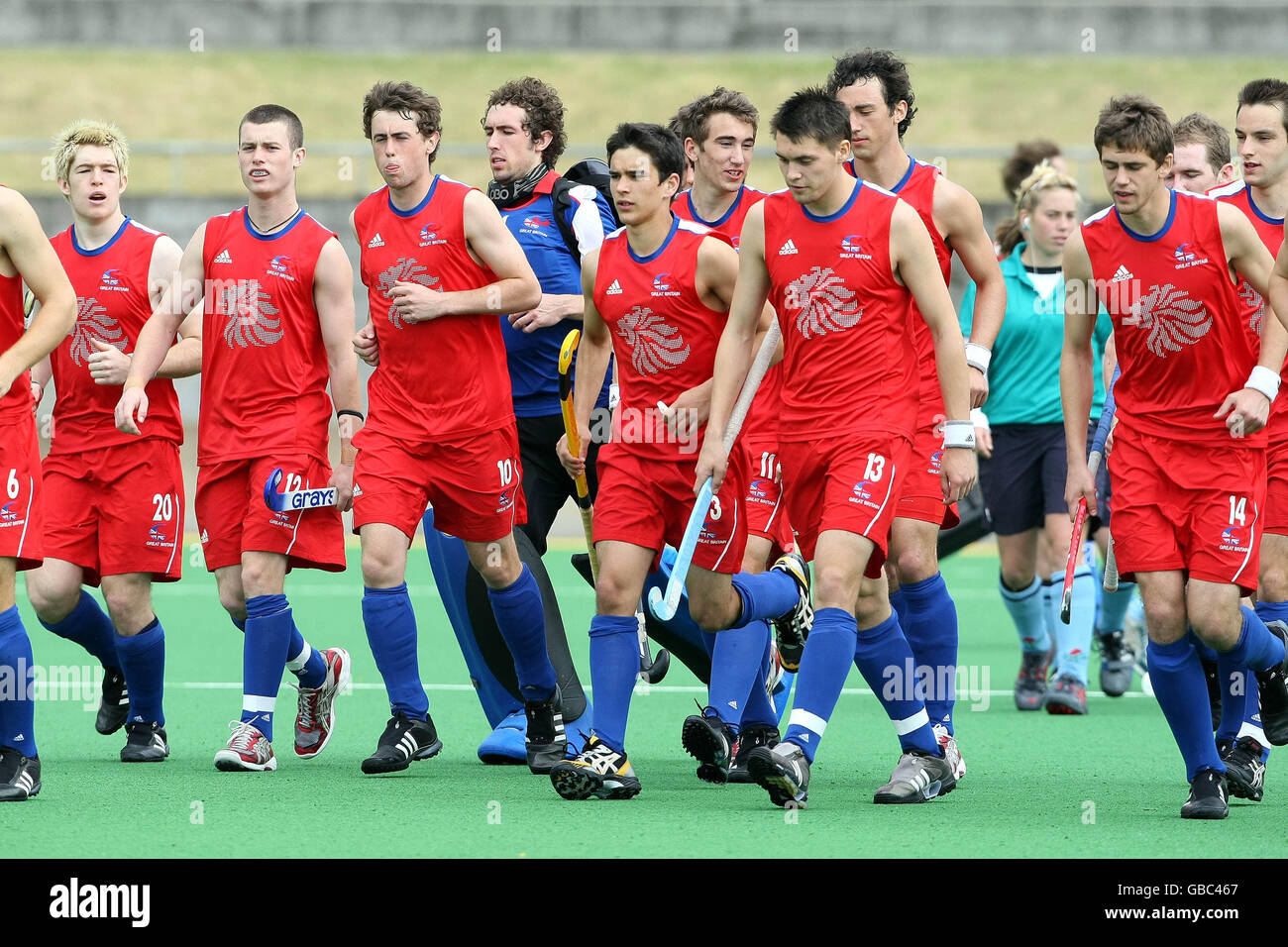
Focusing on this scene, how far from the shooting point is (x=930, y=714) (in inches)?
280

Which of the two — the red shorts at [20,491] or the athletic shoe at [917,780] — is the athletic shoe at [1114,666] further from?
the red shorts at [20,491]

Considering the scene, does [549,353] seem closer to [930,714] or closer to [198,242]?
[198,242]

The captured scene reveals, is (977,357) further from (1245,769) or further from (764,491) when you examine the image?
(1245,769)

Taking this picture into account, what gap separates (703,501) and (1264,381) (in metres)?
1.82

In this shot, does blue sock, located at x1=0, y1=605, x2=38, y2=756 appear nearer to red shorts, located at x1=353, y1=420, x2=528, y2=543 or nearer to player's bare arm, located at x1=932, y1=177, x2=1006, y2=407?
red shorts, located at x1=353, y1=420, x2=528, y2=543

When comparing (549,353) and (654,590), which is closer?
(654,590)

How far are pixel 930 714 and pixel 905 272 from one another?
1.69 m

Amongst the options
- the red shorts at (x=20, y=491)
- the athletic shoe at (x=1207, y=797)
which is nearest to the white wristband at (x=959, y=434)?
the athletic shoe at (x=1207, y=797)

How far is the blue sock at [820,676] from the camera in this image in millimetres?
6133

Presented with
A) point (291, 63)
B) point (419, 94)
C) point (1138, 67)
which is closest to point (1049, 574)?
point (419, 94)

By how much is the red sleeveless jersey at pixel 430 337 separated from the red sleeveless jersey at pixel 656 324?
611mm

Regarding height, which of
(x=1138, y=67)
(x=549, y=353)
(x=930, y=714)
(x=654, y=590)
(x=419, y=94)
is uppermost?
(x=1138, y=67)

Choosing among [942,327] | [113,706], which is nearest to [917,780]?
[942,327]

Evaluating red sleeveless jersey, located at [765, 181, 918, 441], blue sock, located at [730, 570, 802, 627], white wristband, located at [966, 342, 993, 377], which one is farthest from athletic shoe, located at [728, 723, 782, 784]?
white wristband, located at [966, 342, 993, 377]
